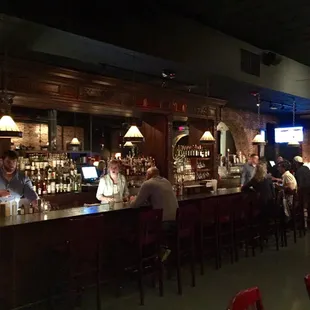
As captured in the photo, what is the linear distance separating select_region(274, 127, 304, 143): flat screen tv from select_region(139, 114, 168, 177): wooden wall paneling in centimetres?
→ 625

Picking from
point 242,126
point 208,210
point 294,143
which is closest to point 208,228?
point 208,210

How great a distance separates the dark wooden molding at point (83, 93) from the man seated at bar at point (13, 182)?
3.57 ft

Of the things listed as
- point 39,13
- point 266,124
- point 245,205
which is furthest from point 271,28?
point 266,124

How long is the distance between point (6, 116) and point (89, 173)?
370 cm

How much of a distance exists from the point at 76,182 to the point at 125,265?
285 centimetres

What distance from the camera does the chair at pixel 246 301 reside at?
212 centimetres

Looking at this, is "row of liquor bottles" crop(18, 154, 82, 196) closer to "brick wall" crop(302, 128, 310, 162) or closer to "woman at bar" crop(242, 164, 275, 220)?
"woman at bar" crop(242, 164, 275, 220)

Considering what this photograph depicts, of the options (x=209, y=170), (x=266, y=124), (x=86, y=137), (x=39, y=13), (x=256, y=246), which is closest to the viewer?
(x=39, y=13)

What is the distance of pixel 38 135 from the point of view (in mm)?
11070

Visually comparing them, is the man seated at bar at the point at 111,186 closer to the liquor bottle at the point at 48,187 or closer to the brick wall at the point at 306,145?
the liquor bottle at the point at 48,187

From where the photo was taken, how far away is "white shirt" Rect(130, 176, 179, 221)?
5.67 meters

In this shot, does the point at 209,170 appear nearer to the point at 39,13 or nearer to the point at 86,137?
the point at 86,137

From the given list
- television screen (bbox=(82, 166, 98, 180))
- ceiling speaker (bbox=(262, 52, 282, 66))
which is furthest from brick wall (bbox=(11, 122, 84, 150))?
ceiling speaker (bbox=(262, 52, 282, 66))

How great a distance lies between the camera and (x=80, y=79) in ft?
23.7
